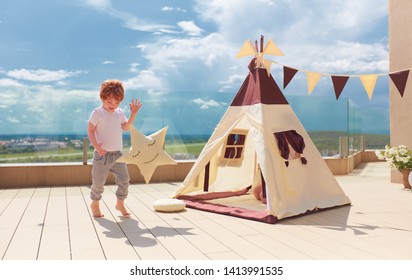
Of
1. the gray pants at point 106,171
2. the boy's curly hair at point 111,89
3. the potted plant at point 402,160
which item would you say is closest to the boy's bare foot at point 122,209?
the gray pants at point 106,171

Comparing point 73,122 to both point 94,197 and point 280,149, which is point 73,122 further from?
point 280,149

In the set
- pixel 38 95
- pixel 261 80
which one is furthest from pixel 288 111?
pixel 38 95

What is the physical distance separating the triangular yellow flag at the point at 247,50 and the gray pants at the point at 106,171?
1804mm

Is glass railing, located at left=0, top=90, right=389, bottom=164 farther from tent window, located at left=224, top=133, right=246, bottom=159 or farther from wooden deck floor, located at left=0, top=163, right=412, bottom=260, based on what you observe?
wooden deck floor, located at left=0, top=163, right=412, bottom=260

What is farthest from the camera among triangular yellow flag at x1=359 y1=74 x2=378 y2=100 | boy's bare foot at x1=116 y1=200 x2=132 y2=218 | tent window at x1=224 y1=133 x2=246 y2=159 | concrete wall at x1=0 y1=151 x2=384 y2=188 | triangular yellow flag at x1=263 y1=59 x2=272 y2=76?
concrete wall at x1=0 y1=151 x2=384 y2=188

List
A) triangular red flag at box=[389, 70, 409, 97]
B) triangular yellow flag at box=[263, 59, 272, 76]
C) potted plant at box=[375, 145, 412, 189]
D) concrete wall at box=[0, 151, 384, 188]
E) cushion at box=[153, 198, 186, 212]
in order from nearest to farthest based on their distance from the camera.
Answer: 1. cushion at box=[153, 198, 186, 212]
2. triangular red flag at box=[389, 70, 409, 97]
3. triangular yellow flag at box=[263, 59, 272, 76]
4. potted plant at box=[375, 145, 412, 189]
5. concrete wall at box=[0, 151, 384, 188]

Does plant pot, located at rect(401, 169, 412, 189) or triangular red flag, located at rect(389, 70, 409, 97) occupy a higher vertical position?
triangular red flag, located at rect(389, 70, 409, 97)

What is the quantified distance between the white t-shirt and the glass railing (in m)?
2.02

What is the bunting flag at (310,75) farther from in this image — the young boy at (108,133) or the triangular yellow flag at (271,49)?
the young boy at (108,133)

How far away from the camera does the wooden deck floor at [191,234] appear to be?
102 inches

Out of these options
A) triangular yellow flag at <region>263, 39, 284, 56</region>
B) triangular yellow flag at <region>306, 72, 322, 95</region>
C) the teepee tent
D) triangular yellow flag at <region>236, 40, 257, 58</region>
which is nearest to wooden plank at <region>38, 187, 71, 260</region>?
the teepee tent

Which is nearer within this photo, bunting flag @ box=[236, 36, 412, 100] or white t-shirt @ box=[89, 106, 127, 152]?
white t-shirt @ box=[89, 106, 127, 152]

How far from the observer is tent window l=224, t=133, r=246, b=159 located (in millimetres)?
4973

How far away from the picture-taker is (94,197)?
3703 mm
